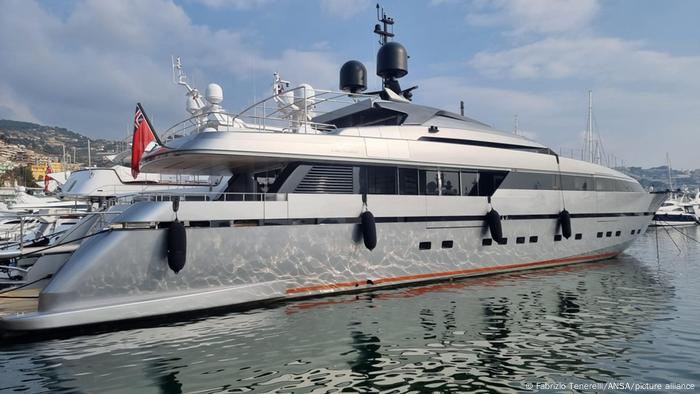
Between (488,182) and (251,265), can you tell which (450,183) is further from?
(251,265)

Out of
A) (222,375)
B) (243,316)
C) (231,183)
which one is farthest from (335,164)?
(222,375)

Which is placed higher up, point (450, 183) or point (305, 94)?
point (305, 94)

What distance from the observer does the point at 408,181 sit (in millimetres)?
11359

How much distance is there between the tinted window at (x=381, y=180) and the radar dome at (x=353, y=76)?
5.69 meters

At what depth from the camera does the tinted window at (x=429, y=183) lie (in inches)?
458

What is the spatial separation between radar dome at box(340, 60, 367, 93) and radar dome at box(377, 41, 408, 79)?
2.24 feet

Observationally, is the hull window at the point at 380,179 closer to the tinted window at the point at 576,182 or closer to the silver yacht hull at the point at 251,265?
the silver yacht hull at the point at 251,265

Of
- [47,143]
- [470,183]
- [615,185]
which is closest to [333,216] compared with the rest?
[470,183]

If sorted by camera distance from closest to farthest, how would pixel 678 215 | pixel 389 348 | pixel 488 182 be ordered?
pixel 389 348, pixel 488 182, pixel 678 215

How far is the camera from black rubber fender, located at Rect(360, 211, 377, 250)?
10.2 metres

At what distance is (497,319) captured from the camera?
27.0ft

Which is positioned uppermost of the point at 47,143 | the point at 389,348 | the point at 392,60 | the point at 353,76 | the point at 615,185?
the point at 47,143

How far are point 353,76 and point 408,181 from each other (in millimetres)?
5901

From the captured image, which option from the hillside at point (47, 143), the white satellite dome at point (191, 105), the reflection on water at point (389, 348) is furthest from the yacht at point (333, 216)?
the hillside at point (47, 143)
